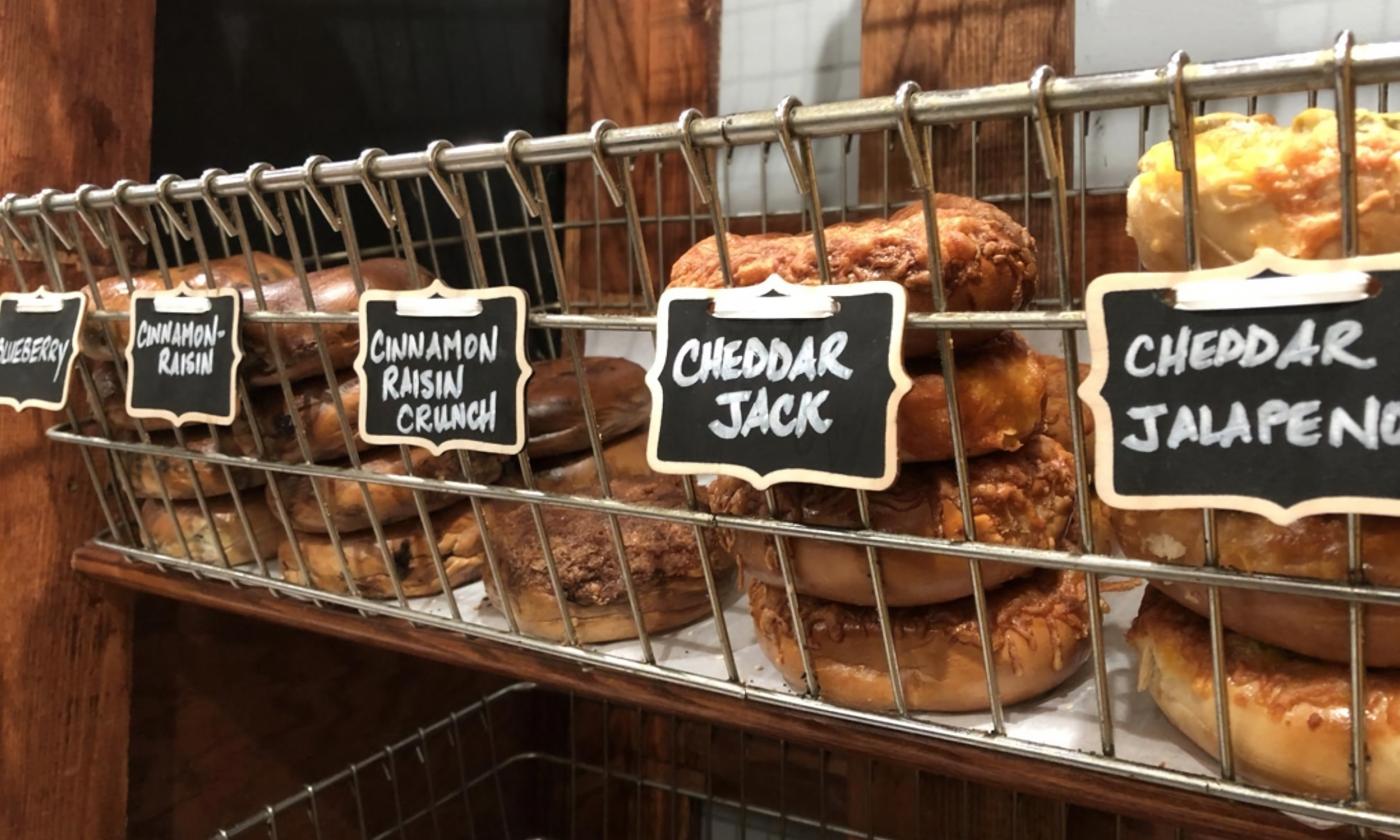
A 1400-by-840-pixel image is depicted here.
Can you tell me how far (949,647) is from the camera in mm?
614

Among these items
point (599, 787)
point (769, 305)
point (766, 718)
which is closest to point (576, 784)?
point (599, 787)

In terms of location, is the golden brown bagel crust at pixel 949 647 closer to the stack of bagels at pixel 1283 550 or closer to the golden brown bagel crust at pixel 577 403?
the stack of bagels at pixel 1283 550

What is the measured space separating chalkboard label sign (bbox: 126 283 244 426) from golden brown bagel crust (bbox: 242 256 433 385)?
1.3 inches

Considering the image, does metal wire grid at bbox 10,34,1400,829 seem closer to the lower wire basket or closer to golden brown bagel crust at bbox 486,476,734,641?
golden brown bagel crust at bbox 486,476,734,641

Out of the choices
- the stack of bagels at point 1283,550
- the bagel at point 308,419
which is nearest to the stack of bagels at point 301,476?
the bagel at point 308,419

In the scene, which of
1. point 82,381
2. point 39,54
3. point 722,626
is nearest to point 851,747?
point 722,626

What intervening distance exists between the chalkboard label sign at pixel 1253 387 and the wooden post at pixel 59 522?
42.6 inches

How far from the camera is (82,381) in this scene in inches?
40.9

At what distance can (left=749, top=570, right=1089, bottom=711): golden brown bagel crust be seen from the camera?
24.1 inches

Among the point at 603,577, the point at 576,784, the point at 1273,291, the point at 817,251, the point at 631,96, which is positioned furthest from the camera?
the point at 576,784

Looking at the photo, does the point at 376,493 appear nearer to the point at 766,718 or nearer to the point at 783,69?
the point at 766,718

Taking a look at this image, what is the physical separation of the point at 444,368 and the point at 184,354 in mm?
315

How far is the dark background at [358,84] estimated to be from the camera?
1.15 m

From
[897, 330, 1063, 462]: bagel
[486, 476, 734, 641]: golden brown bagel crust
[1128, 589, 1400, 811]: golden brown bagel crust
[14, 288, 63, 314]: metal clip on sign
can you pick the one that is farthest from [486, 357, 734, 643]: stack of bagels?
[14, 288, 63, 314]: metal clip on sign
